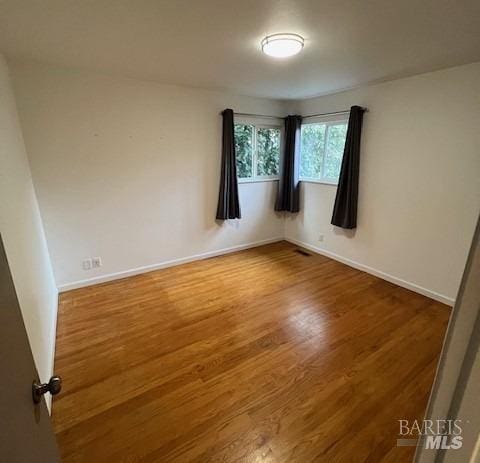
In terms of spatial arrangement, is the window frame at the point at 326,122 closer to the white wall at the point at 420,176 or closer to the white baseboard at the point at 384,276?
the white wall at the point at 420,176

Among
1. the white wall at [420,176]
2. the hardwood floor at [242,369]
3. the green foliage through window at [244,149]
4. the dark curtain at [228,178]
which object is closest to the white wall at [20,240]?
the hardwood floor at [242,369]

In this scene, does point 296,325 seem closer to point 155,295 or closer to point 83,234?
point 155,295

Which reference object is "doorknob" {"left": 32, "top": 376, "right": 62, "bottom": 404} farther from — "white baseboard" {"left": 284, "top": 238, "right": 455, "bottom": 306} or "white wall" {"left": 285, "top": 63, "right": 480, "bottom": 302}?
"white baseboard" {"left": 284, "top": 238, "right": 455, "bottom": 306}

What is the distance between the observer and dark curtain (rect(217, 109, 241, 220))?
11.4ft

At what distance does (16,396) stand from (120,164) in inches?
108

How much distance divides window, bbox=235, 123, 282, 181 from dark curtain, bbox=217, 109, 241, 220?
0.87 feet

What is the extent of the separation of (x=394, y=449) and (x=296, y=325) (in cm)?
108

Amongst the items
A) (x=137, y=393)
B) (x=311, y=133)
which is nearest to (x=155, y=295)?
(x=137, y=393)

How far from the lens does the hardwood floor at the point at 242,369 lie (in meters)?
1.41

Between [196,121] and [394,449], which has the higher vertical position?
[196,121]

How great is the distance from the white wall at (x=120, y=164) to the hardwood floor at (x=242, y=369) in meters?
0.55

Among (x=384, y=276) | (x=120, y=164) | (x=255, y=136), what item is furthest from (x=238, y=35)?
(x=384, y=276)

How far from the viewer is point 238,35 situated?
1753mm

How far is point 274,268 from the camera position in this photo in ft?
11.7
